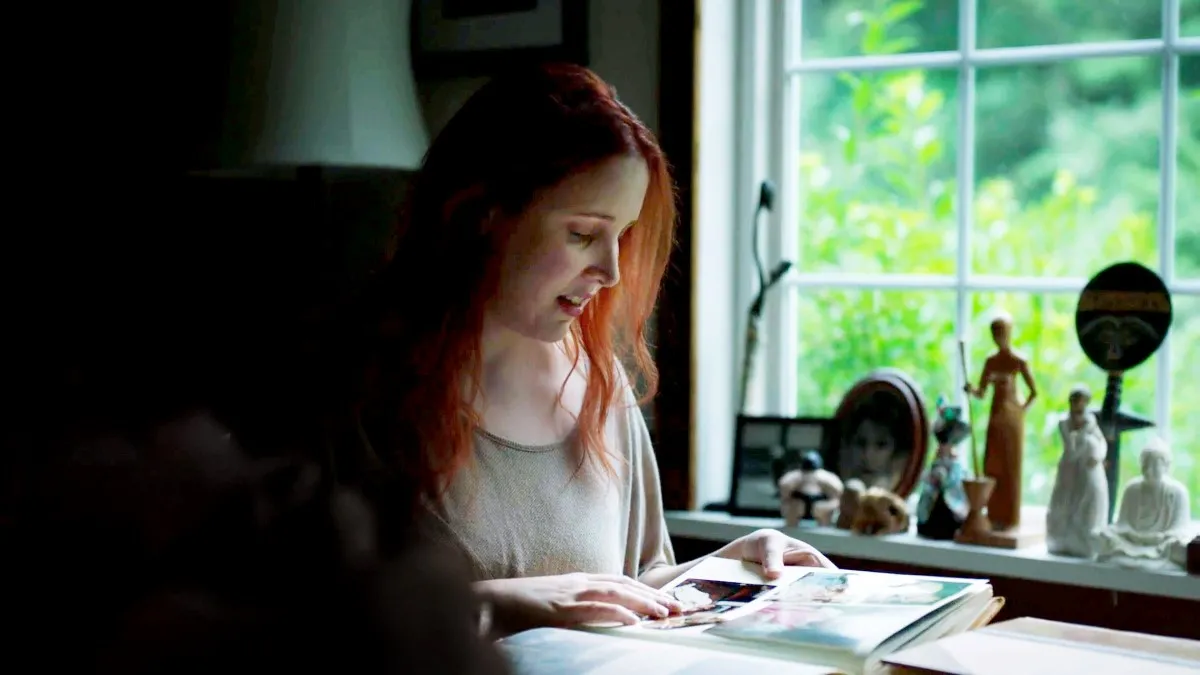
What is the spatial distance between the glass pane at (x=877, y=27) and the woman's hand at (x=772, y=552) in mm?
1065

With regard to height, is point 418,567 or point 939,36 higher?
point 939,36

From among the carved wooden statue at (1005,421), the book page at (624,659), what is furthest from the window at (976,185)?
the book page at (624,659)

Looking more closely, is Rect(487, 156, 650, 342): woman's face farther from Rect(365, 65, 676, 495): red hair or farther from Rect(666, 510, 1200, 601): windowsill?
Rect(666, 510, 1200, 601): windowsill

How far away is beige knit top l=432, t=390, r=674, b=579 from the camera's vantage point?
36.6 inches

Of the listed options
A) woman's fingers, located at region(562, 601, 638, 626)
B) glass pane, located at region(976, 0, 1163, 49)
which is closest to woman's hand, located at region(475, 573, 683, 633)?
woman's fingers, located at region(562, 601, 638, 626)

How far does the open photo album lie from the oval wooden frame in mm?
797

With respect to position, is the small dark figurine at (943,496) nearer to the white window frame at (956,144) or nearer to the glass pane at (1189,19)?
the white window frame at (956,144)

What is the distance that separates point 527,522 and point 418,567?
811mm

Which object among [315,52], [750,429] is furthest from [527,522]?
[750,429]

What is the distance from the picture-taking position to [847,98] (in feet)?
6.46

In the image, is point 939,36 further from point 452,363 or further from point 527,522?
point 452,363

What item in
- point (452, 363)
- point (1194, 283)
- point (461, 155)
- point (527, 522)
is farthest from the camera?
point (1194, 283)

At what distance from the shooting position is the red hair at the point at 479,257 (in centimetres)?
31

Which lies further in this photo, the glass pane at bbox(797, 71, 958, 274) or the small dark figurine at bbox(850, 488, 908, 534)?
the glass pane at bbox(797, 71, 958, 274)
